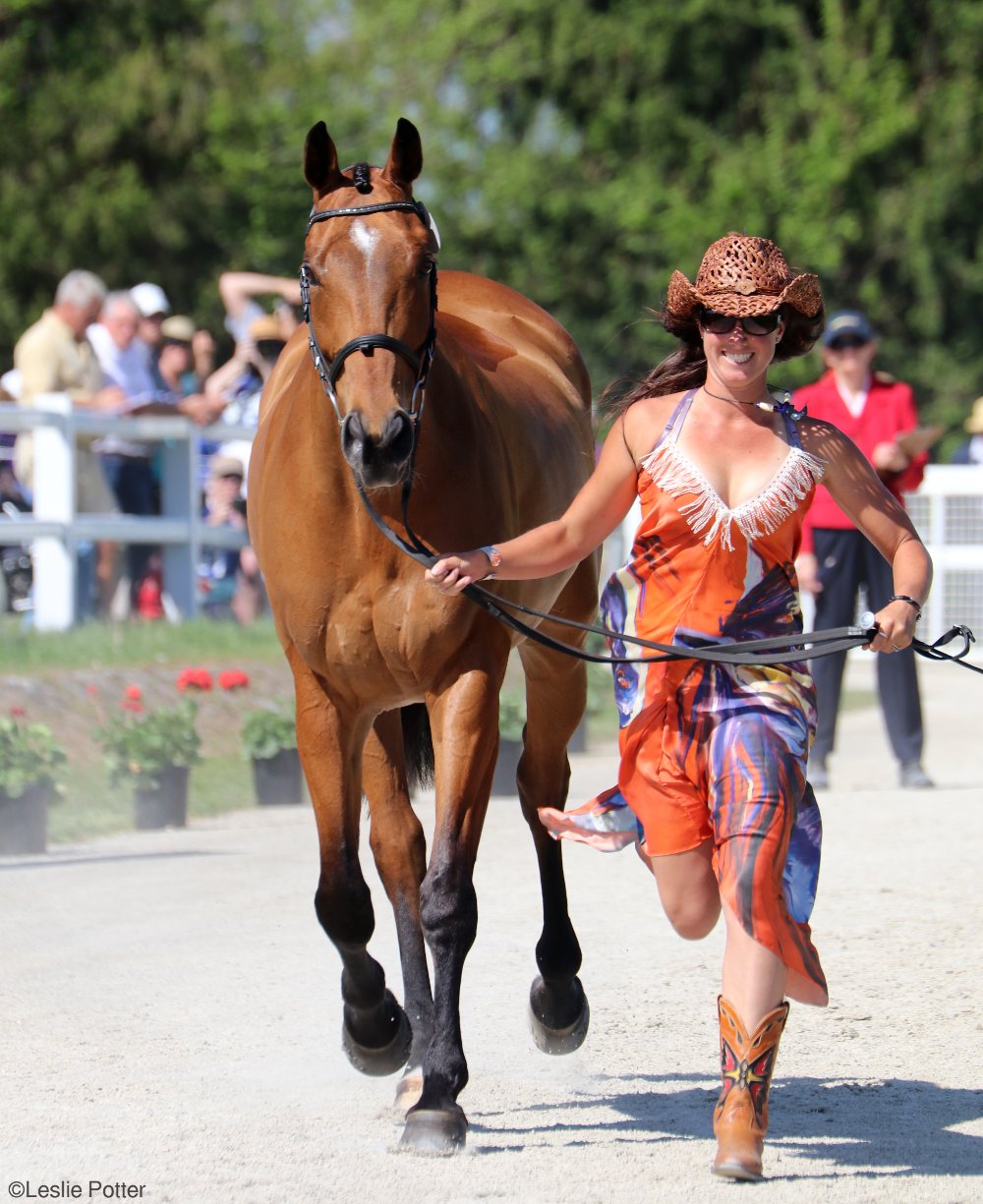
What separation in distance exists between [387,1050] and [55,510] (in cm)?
718

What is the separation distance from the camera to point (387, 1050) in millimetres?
5043

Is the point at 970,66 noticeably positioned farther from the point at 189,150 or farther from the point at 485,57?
the point at 189,150

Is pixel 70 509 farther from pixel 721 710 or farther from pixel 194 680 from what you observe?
pixel 721 710

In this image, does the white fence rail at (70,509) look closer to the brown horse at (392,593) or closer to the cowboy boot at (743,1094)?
the brown horse at (392,593)

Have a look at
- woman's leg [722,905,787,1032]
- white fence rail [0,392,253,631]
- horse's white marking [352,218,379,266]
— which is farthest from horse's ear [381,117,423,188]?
white fence rail [0,392,253,631]

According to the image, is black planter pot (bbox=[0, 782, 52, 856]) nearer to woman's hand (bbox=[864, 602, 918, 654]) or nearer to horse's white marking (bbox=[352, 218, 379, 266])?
horse's white marking (bbox=[352, 218, 379, 266])

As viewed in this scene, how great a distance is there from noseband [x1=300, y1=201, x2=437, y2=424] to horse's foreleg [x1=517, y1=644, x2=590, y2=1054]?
1510mm

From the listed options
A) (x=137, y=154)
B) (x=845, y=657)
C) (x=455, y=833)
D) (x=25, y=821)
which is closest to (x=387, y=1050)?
(x=455, y=833)

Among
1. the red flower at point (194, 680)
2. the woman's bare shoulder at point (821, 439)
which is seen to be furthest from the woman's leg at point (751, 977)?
the red flower at point (194, 680)

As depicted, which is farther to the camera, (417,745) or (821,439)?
(417,745)

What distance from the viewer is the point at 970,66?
28.0 meters

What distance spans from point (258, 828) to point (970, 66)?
2185 cm

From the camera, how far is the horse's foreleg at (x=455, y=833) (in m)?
4.63

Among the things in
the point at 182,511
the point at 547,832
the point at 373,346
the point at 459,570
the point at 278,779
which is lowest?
the point at 278,779
